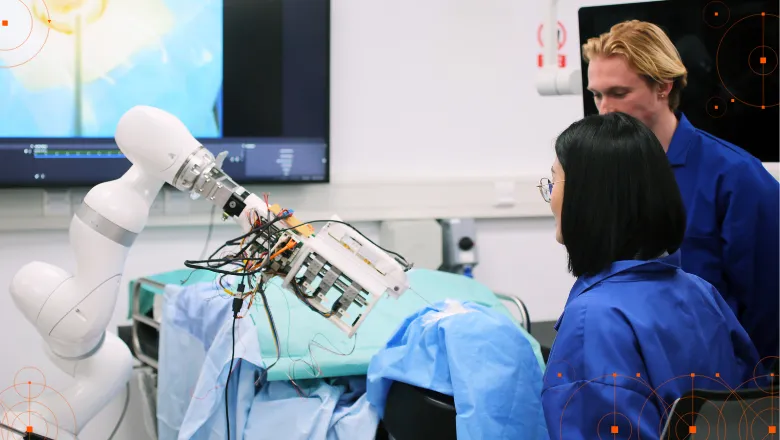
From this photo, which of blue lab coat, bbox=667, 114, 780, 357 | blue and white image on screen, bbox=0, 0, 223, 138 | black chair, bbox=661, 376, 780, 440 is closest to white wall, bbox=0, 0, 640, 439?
blue and white image on screen, bbox=0, 0, 223, 138

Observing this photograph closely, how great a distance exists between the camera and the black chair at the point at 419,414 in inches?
59.1

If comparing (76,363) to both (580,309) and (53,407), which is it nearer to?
(53,407)

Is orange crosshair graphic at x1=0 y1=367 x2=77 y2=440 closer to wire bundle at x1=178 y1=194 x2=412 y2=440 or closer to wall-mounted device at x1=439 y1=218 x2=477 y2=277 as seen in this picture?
wire bundle at x1=178 y1=194 x2=412 y2=440

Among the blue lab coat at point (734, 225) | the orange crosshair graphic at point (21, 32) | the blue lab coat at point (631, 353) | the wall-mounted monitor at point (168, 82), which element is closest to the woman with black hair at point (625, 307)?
the blue lab coat at point (631, 353)

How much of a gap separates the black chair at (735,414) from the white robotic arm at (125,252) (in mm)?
550

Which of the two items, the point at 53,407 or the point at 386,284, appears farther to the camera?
the point at 53,407

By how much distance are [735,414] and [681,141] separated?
774mm

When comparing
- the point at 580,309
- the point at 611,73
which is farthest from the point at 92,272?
the point at 611,73

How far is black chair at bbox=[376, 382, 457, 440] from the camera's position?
1.50m

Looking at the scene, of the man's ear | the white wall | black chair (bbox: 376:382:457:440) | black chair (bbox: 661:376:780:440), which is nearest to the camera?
black chair (bbox: 661:376:780:440)

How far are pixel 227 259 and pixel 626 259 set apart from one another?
0.70 meters

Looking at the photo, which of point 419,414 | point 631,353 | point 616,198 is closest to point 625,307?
point 631,353

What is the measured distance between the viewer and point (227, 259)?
1459mm

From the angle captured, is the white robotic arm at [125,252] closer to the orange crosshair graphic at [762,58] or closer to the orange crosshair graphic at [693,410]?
the orange crosshair graphic at [693,410]
